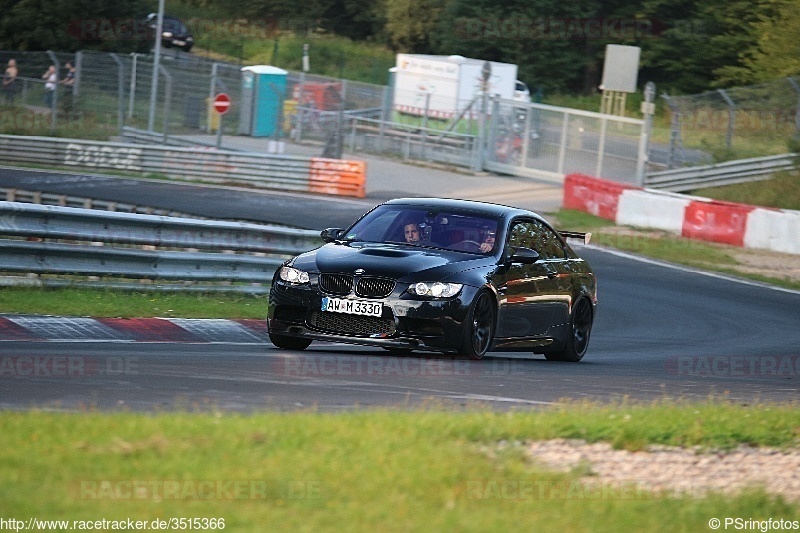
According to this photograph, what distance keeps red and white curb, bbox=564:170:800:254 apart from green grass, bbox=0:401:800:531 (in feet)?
62.7

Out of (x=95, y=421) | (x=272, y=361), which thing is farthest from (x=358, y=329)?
(x=95, y=421)

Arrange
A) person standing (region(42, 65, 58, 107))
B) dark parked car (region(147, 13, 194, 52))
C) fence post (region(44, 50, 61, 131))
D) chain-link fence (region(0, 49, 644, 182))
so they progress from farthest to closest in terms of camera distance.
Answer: dark parked car (region(147, 13, 194, 52)) → person standing (region(42, 65, 58, 107)) → fence post (region(44, 50, 61, 131)) → chain-link fence (region(0, 49, 644, 182))

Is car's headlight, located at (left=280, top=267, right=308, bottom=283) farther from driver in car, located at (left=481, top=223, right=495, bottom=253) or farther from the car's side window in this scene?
the car's side window

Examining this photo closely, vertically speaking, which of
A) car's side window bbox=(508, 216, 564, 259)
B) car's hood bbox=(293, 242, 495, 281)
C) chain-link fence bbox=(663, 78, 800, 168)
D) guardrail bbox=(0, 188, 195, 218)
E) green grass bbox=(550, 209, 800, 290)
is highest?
chain-link fence bbox=(663, 78, 800, 168)

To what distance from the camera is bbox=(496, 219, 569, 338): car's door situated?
11969mm

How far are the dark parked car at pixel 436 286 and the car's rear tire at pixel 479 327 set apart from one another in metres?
0.01

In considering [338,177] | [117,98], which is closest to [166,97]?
[117,98]

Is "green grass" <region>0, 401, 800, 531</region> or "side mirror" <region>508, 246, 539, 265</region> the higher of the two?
"side mirror" <region>508, 246, 539, 265</region>

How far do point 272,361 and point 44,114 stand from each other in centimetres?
3132

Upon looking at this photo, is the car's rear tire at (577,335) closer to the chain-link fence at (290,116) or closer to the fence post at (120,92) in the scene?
the chain-link fence at (290,116)

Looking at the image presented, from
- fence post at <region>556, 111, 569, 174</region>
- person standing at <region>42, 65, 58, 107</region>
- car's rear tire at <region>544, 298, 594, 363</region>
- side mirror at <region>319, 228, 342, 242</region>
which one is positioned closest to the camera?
side mirror at <region>319, 228, 342, 242</region>

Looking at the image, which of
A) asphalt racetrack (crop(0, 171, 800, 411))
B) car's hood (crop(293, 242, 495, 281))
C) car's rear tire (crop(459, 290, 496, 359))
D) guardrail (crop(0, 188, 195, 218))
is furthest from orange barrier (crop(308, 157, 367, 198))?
car's rear tire (crop(459, 290, 496, 359))

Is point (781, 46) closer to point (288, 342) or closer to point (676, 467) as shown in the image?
point (288, 342)

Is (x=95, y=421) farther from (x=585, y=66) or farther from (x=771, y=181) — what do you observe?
(x=585, y=66)
